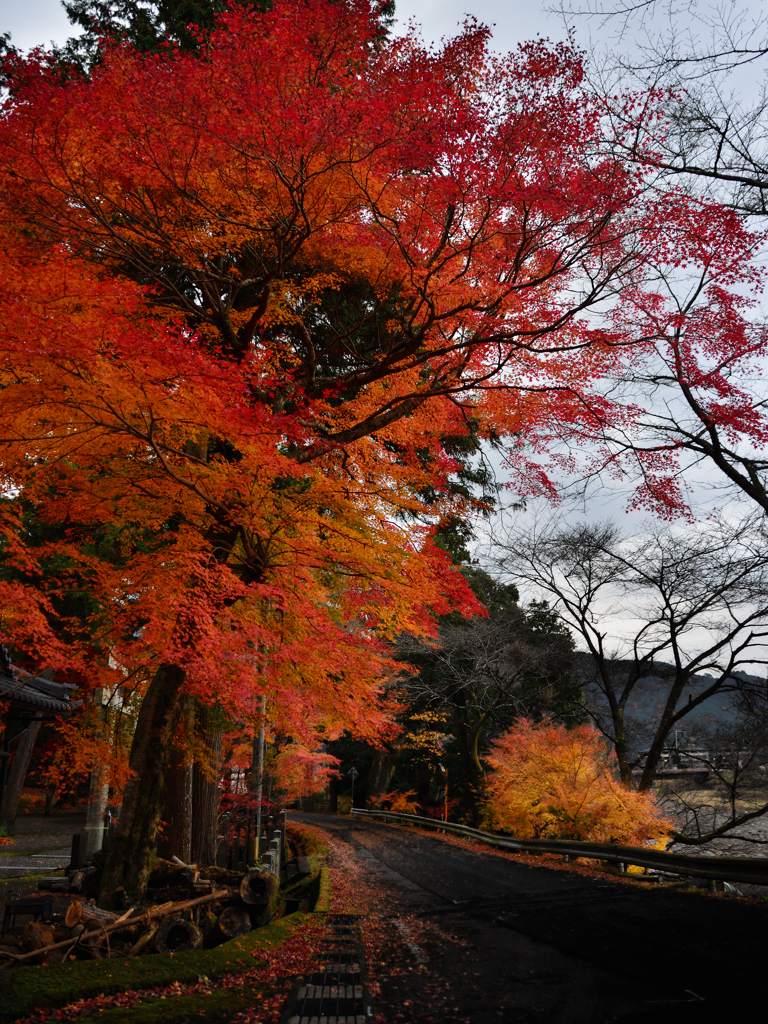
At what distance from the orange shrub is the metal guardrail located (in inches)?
28.7

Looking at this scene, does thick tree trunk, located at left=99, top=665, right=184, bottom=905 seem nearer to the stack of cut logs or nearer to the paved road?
the stack of cut logs

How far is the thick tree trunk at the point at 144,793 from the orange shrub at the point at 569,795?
10380 millimetres

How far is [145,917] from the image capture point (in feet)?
23.1

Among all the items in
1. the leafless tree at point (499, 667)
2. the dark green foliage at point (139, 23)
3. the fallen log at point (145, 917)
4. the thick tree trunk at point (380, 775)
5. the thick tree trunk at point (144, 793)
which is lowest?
the thick tree trunk at point (380, 775)

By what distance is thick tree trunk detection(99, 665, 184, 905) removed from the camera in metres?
8.27

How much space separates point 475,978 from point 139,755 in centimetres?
571

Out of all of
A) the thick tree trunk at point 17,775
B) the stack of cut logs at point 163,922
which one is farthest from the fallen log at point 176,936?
the thick tree trunk at point 17,775

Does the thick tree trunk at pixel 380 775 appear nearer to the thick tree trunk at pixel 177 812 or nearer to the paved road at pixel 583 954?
the thick tree trunk at pixel 177 812

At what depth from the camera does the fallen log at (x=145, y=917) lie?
5914 millimetres

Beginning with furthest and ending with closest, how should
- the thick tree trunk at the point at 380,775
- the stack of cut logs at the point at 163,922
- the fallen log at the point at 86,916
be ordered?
1. the thick tree trunk at the point at 380,775
2. the fallen log at the point at 86,916
3. the stack of cut logs at the point at 163,922

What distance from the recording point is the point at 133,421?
28.0 feet

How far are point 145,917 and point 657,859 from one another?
8.14m

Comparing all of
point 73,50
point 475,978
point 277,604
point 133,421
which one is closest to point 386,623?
point 277,604

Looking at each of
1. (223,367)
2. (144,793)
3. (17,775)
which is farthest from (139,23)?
(17,775)
